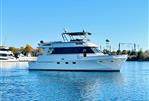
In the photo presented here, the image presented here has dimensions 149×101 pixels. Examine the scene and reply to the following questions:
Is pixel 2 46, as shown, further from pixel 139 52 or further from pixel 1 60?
pixel 139 52

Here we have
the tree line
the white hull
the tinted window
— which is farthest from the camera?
the tree line

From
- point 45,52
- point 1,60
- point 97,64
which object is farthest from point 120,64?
point 1,60

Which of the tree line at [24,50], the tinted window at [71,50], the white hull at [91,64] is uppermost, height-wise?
the tree line at [24,50]

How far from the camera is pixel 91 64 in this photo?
54.7 m

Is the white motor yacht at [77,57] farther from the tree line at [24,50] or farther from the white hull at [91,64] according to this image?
the tree line at [24,50]

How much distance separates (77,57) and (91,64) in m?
2.27

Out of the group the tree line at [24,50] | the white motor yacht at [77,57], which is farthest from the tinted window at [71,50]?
the tree line at [24,50]

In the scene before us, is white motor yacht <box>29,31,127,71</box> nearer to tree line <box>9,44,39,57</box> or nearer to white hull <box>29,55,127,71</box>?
white hull <box>29,55,127,71</box>

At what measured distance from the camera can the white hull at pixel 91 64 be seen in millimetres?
53625

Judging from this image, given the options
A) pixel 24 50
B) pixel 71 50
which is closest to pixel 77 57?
pixel 71 50

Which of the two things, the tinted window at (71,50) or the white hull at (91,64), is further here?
the tinted window at (71,50)

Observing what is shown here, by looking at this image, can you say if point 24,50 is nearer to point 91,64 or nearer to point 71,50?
point 71,50

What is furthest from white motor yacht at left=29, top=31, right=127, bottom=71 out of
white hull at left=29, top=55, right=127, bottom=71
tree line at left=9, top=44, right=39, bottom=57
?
tree line at left=9, top=44, right=39, bottom=57

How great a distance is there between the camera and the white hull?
53.6m
